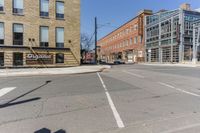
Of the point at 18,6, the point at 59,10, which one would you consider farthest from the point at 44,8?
the point at 18,6

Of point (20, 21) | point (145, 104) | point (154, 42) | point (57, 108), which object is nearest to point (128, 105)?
point (145, 104)

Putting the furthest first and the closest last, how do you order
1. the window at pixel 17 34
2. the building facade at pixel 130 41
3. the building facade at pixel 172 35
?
the building facade at pixel 130 41 < the building facade at pixel 172 35 < the window at pixel 17 34

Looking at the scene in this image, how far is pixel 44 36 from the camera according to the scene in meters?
26.6

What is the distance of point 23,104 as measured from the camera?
629cm

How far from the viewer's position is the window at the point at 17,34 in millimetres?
25281

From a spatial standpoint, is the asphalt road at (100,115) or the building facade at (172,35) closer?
the asphalt road at (100,115)

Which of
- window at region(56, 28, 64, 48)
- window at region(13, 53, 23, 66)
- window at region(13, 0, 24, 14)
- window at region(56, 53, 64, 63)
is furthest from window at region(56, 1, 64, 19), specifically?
window at region(13, 53, 23, 66)

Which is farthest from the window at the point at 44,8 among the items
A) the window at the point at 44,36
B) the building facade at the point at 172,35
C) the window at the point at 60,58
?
the building facade at the point at 172,35

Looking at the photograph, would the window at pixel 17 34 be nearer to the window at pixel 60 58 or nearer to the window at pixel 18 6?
the window at pixel 18 6

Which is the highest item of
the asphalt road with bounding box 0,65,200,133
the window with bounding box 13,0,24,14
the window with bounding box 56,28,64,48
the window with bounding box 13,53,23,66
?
the window with bounding box 13,0,24,14

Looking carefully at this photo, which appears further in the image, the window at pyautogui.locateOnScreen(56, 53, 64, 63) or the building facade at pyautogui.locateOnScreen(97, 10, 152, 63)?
the building facade at pyautogui.locateOnScreen(97, 10, 152, 63)

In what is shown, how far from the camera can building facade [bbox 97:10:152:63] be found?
57812 millimetres

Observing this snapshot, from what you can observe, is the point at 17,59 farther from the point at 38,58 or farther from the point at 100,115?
the point at 100,115

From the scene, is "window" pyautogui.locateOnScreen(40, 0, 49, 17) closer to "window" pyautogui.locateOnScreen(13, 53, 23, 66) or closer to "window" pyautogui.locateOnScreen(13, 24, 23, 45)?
"window" pyautogui.locateOnScreen(13, 24, 23, 45)
